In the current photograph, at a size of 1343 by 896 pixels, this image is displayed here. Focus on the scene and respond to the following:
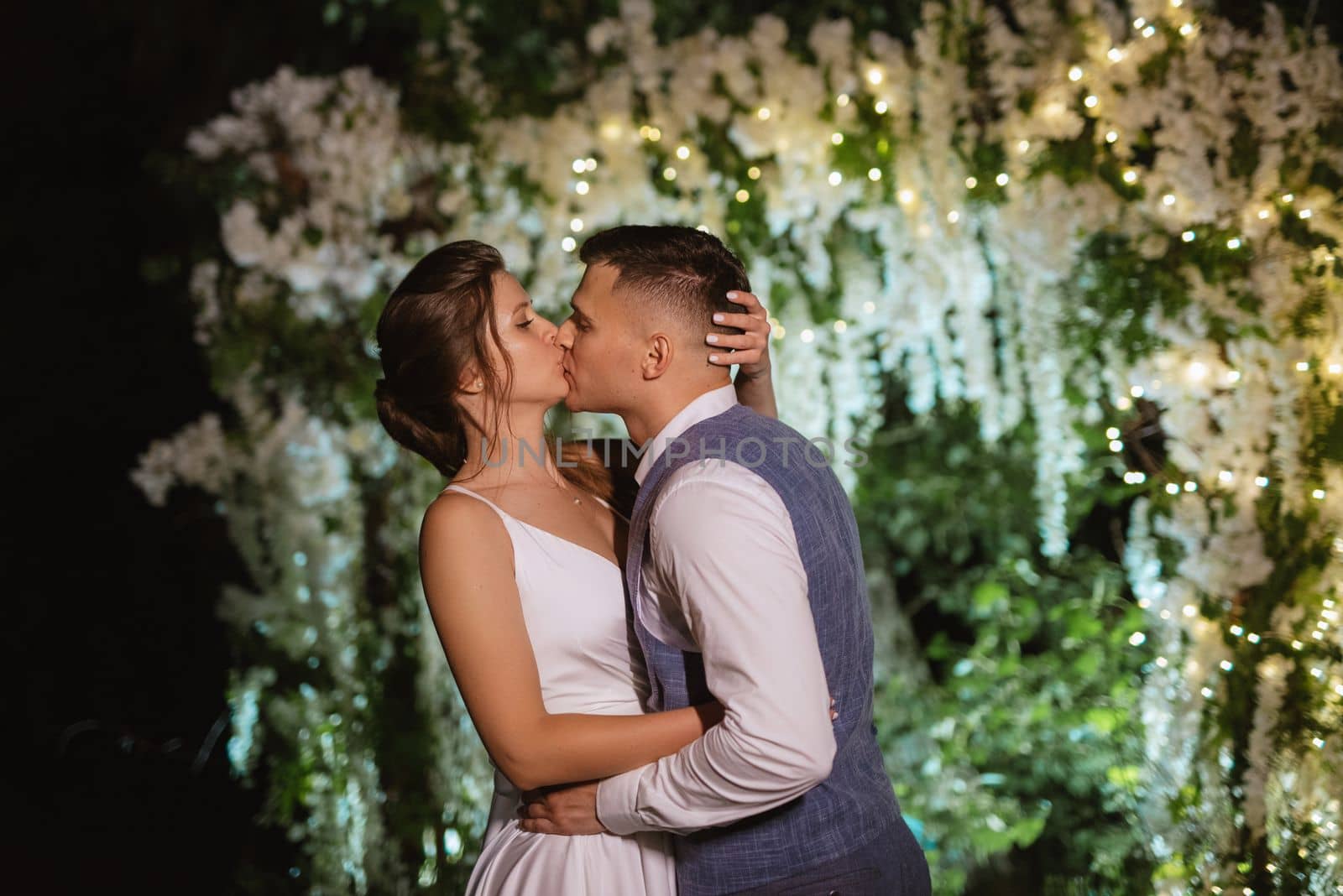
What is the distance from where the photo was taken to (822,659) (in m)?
1.41

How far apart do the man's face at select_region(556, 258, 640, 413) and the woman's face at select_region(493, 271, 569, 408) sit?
120 mm

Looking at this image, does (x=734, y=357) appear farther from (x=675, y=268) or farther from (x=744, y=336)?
(x=675, y=268)

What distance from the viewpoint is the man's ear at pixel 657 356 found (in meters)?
1.53

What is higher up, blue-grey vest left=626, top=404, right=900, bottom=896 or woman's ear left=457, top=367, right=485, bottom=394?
woman's ear left=457, top=367, right=485, bottom=394

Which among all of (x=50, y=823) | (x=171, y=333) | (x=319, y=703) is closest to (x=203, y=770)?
(x=50, y=823)

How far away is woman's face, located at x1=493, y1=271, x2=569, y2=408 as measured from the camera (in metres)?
1.74

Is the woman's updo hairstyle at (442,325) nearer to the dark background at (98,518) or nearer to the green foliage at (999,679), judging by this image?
the green foliage at (999,679)

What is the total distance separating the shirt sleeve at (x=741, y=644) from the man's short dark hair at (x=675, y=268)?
0.32 m

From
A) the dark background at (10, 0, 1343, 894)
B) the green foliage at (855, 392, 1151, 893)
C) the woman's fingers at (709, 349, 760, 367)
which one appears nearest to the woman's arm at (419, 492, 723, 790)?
the woman's fingers at (709, 349, 760, 367)

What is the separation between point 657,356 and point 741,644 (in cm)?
49

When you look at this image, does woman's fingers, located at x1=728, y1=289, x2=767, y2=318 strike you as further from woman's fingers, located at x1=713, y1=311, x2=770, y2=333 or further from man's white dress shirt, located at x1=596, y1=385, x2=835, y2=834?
man's white dress shirt, located at x1=596, y1=385, x2=835, y2=834

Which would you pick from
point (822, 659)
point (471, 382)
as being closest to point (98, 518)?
point (471, 382)

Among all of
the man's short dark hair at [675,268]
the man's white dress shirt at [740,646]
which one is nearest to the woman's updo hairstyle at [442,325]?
the man's short dark hair at [675,268]

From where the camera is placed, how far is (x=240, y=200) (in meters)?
3.13
